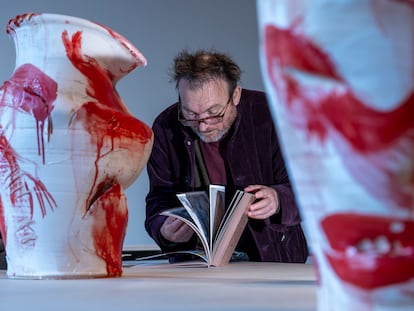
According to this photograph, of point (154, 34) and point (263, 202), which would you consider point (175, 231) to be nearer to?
point (263, 202)

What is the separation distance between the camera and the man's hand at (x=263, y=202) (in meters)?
2.06

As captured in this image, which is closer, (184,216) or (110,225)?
(110,225)

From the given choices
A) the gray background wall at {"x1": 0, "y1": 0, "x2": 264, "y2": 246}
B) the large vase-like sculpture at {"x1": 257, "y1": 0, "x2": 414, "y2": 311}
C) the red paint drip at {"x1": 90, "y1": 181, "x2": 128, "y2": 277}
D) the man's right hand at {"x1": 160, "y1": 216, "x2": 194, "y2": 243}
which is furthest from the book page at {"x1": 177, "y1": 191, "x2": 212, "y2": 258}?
the gray background wall at {"x1": 0, "y1": 0, "x2": 264, "y2": 246}

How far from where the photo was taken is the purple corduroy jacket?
7.79ft

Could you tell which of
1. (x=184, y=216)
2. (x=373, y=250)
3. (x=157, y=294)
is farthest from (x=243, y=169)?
(x=373, y=250)

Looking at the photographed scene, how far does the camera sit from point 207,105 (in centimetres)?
240

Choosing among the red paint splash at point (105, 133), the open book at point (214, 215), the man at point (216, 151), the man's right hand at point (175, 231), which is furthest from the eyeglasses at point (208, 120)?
the red paint splash at point (105, 133)

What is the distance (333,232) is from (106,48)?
65 cm

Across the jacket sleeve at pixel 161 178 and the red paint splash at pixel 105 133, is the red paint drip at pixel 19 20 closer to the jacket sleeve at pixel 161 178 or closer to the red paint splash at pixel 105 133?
the red paint splash at pixel 105 133

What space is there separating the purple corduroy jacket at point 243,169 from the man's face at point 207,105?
50 mm

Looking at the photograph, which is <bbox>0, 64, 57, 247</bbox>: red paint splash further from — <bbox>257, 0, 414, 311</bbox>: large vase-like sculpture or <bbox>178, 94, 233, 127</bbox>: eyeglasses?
<bbox>178, 94, 233, 127</bbox>: eyeglasses

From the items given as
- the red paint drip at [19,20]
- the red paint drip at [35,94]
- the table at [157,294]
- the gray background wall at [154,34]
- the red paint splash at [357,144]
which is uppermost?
the gray background wall at [154,34]

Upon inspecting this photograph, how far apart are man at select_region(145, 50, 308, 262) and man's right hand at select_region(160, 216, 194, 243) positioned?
0.04ft

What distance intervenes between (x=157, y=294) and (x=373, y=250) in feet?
1.34
